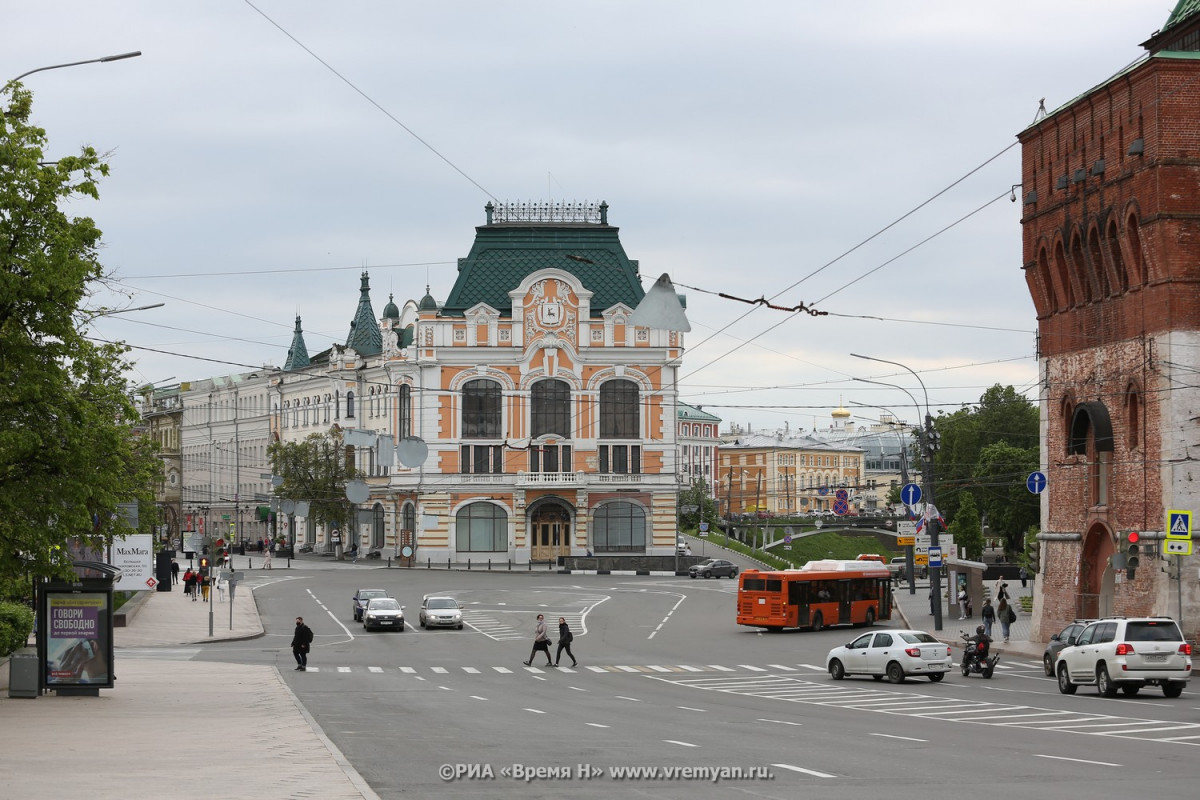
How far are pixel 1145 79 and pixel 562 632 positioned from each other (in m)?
20.6

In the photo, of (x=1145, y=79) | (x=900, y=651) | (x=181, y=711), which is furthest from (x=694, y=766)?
(x=1145, y=79)

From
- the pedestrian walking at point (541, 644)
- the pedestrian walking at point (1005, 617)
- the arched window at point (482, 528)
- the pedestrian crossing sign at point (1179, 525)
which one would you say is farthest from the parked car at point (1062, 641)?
the arched window at point (482, 528)

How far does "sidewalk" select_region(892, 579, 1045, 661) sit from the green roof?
27393mm

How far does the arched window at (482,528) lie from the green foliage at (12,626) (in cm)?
5474

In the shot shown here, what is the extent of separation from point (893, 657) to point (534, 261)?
2438 inches

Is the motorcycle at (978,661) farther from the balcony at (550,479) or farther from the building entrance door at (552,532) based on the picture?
the building entrance door at (552,532)

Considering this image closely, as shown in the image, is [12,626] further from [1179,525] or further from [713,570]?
[713,570]

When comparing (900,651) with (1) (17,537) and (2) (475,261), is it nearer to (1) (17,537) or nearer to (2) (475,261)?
(1) (17,537)

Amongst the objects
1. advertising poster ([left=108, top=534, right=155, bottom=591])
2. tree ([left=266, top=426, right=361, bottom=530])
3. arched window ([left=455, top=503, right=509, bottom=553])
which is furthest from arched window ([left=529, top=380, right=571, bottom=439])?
advertising poster ([left=108, top=534, right=155, bottom=591])

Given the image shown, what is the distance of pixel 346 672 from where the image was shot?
128 feet

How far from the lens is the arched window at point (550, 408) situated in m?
93.2

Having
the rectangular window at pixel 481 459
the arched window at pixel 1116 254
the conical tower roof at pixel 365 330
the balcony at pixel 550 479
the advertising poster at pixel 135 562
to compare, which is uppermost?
the conical tower roof at pixel 365 330

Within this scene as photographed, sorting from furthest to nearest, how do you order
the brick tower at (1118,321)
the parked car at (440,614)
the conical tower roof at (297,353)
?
the conical tower roof at (297,353) < the parked car at (440,614) < the brick tower at (1118,321)

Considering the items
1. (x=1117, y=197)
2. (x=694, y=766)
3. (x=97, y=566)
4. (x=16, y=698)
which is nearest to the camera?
(x=694, y=766)
